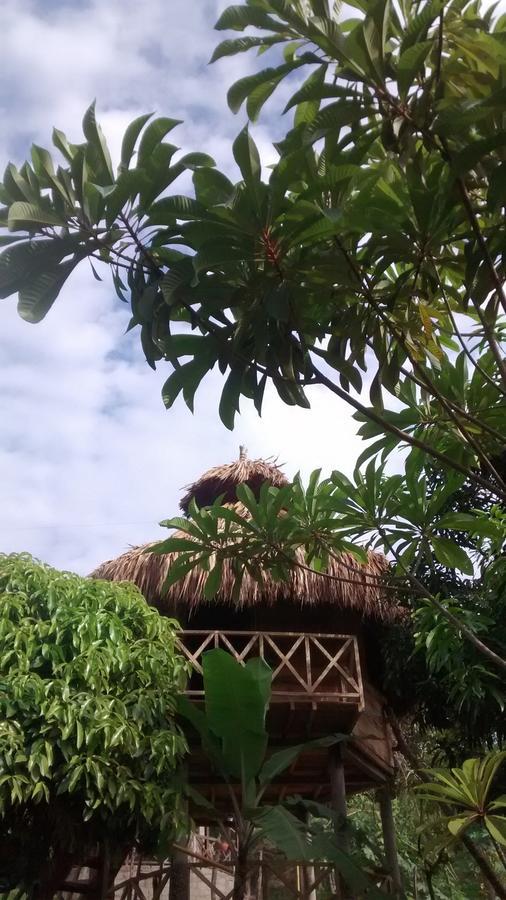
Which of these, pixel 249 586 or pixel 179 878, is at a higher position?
pixel 249 586

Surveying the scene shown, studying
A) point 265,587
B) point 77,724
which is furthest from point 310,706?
point 77,724

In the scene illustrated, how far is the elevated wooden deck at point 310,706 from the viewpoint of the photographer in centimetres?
525

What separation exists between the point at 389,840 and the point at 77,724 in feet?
13.5

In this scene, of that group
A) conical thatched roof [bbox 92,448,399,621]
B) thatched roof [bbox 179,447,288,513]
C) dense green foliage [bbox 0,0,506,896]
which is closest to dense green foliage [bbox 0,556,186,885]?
conical thatched roof [bbox 92,448,399,621]

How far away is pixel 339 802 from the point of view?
217 inches

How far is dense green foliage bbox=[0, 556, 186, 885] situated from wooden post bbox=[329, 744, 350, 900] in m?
1.31

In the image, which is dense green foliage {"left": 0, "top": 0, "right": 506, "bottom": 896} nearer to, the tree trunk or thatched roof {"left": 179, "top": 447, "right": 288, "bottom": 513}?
the tree trunk

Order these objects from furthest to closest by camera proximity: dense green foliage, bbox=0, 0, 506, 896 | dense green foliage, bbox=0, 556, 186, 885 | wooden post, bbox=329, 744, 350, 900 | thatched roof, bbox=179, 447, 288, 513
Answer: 1. thatched roof, bbox=179, 447, 288, 513
2. wooden post, bbox=329, 744, 350, 900
3. dense green foliage, bbox=0, 556, 186, 885
4. dense green foliage, bbox=0, 0, 506, 896

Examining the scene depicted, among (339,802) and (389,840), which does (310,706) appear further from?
(389,840)

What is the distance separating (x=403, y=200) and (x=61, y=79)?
1.27 metres

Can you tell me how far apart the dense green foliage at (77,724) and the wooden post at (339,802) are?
1311mm

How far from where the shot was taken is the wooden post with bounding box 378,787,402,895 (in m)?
5.77

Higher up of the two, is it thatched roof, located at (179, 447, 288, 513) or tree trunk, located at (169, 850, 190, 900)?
thatched roof, located at (179, 447, 288, 513)

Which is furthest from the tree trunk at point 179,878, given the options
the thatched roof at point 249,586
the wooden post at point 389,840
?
the thatched roof at point 249,586
